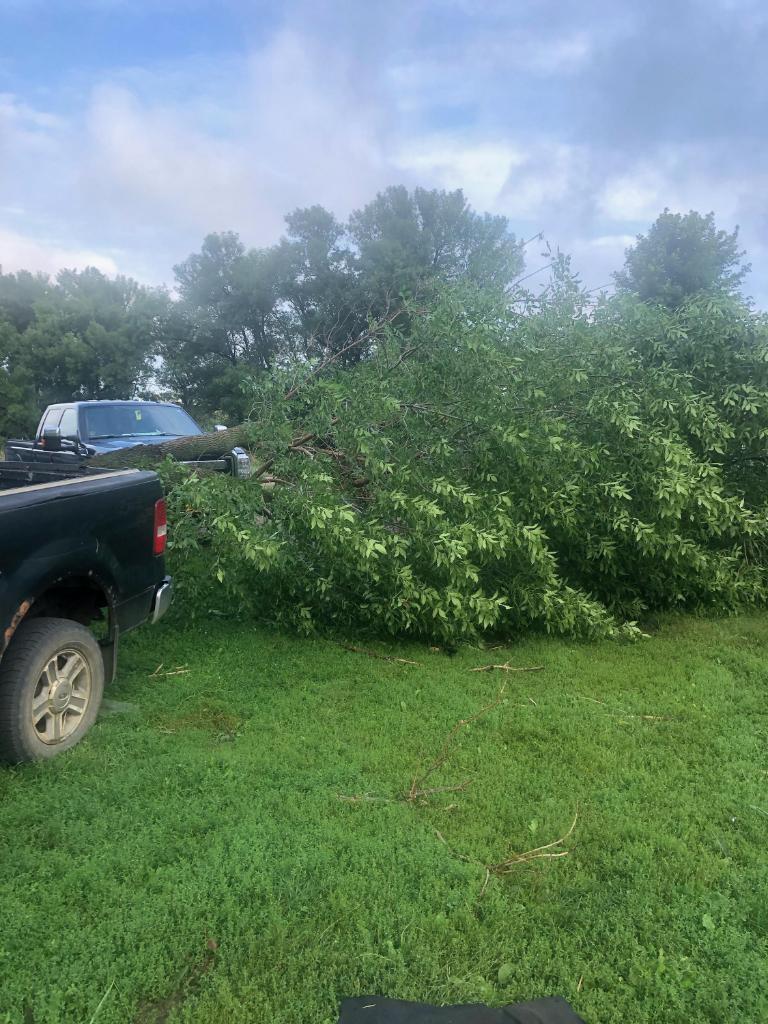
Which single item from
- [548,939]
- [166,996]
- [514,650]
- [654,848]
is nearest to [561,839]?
[654,848]

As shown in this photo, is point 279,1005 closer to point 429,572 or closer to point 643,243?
point 429,572

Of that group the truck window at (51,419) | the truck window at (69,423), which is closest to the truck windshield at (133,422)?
the truck window at (69,423)

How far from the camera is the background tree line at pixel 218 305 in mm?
34188

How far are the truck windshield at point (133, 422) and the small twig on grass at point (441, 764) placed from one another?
231 inches

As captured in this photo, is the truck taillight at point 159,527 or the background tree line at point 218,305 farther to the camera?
the background tree line at point 218,305

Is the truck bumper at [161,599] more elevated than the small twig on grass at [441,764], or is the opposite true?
the truck bumper at [161,599]

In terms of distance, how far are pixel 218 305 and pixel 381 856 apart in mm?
37376

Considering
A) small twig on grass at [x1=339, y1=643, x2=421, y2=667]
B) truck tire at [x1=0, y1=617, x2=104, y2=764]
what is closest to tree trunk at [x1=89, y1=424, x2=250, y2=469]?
small twig on grass at [x1=339, y1=643, x2=421, y2=667]

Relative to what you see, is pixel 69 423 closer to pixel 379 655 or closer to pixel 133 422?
pixel 133 422

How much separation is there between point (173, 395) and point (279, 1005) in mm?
37677

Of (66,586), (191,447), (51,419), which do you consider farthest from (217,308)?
(66,586)

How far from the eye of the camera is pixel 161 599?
409cm

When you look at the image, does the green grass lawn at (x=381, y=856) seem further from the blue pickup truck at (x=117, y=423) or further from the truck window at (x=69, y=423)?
the truck window at (x=69, y=423)

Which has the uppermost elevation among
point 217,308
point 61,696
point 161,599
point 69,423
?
point 217,308
